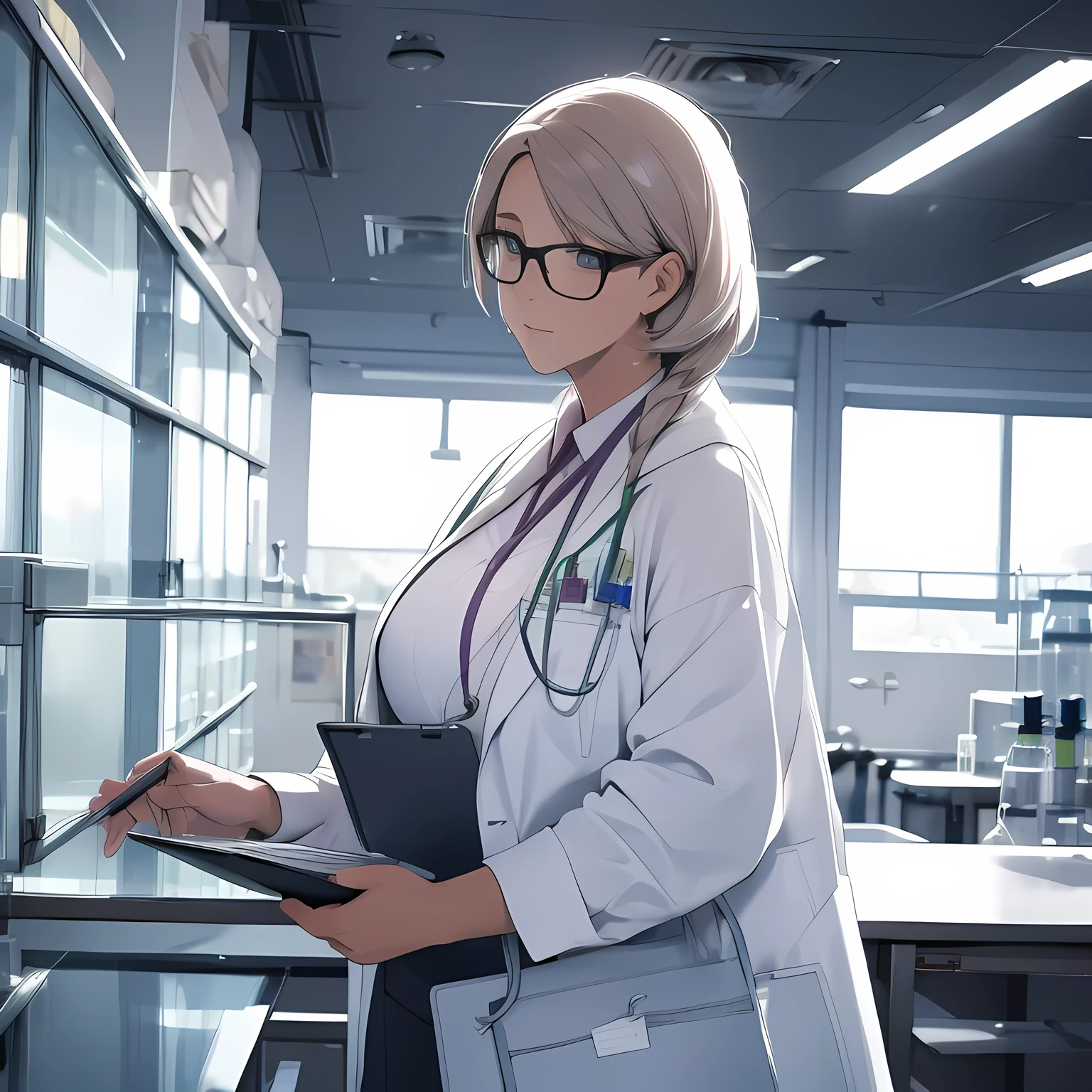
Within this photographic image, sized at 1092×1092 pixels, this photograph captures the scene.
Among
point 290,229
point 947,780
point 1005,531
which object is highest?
point 290,229

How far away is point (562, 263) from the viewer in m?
0.75

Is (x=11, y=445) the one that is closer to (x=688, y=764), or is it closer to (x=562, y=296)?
(x=562, y=296)

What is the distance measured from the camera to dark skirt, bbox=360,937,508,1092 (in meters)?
0.75

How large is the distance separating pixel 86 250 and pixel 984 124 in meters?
2.19

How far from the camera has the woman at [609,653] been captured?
61 centimetres

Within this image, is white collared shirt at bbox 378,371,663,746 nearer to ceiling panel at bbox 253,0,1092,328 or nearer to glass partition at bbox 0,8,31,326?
glass partition at bbox 0,8,31,326

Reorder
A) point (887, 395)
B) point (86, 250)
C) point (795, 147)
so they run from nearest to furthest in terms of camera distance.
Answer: point (86, 250)
point (795, 147)
point (887, 395)

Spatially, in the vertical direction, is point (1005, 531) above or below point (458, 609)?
above

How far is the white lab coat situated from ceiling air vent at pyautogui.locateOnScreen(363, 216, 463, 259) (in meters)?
2.05

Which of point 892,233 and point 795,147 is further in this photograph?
point 892,233

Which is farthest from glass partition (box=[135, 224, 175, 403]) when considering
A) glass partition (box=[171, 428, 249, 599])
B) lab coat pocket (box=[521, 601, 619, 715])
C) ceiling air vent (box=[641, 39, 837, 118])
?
lab coat pocket (box=[521, 601, 619, 715])

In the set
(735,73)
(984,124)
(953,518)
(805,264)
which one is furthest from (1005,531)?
(735,73)

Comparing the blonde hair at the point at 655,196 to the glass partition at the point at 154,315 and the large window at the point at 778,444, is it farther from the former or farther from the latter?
the large window at the point at 778,444

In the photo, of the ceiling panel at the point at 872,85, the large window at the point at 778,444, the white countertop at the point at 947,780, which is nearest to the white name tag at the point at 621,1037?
the ceiling panel at the point at 872,85
